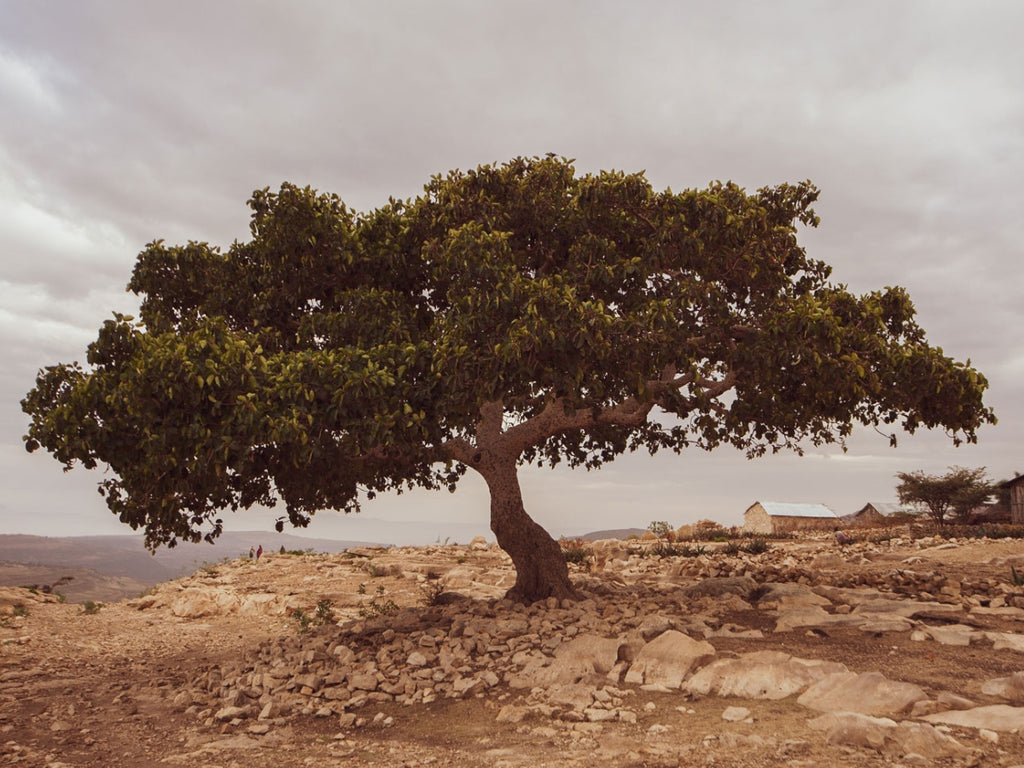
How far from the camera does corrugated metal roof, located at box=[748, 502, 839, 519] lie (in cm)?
4656

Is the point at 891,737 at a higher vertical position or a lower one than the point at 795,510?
lower

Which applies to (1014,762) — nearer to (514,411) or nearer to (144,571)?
(514,411)

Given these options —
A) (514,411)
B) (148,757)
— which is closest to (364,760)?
(148,757)

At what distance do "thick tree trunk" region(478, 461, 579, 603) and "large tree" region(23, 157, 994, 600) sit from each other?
51mm

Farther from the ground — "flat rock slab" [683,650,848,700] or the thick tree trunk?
the thick tree trunk

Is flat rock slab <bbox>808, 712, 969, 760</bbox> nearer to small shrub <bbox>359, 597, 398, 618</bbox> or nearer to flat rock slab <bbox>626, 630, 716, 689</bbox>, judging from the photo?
flat rock slab <bbox>626, 630, 716, 689</bbox>

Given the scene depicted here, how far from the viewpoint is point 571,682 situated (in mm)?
10000

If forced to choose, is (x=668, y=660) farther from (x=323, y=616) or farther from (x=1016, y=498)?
(x=1016, y=498)

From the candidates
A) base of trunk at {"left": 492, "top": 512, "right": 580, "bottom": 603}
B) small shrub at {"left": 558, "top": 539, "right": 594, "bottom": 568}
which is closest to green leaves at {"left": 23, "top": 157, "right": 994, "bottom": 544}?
base of trunk at {"left": 492, "top": 512, "right": 580, "bottom": 603}

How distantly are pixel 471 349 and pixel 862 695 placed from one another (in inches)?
271

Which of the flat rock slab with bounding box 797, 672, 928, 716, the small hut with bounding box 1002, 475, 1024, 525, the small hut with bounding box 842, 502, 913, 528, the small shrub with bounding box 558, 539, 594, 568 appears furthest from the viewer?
the small hut with bounding box 842, 502, 913, 528

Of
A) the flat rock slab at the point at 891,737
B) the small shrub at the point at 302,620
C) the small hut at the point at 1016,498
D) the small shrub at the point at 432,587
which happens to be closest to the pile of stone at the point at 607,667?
the flat rock slab at the point at 891,737

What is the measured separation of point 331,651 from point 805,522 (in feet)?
133

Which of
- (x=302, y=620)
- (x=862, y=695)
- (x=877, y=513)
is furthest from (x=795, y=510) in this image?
(x=862, y=695)
